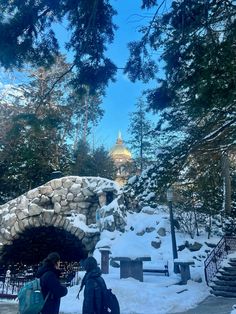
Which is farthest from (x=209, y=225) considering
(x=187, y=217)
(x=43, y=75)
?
(x=43, y=75)

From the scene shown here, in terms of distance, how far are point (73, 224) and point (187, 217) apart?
16.1 feet

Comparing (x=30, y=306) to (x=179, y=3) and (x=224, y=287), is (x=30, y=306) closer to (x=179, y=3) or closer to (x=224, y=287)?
(x=179, y=3)

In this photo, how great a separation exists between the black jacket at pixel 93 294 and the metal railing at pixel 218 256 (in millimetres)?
6712

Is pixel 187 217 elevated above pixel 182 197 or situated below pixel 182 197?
below

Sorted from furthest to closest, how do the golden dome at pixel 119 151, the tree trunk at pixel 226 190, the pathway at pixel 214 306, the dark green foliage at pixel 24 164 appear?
the golden dome at pixel 119 151
the dark green foliage at pixel 24 164
the tree trunk at pixel 226 190
the pathway at pixel 214 306

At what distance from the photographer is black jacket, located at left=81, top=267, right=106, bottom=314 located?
3.73 m

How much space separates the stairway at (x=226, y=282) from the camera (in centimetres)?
881

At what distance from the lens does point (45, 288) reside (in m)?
3.89

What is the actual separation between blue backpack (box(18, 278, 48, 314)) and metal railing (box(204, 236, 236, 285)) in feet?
23.3

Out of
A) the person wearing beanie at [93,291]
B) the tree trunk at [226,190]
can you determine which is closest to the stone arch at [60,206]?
the tree trunk at [226,190]

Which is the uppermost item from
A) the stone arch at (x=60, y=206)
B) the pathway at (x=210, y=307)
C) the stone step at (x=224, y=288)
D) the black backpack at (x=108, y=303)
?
the stone arch at (x=60, y=206)

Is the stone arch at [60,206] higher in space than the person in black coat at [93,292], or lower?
higher

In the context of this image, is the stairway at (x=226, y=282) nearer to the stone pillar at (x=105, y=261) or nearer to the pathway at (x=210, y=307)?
the pathway at (x=210, y=307)

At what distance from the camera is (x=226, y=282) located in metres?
9.20
